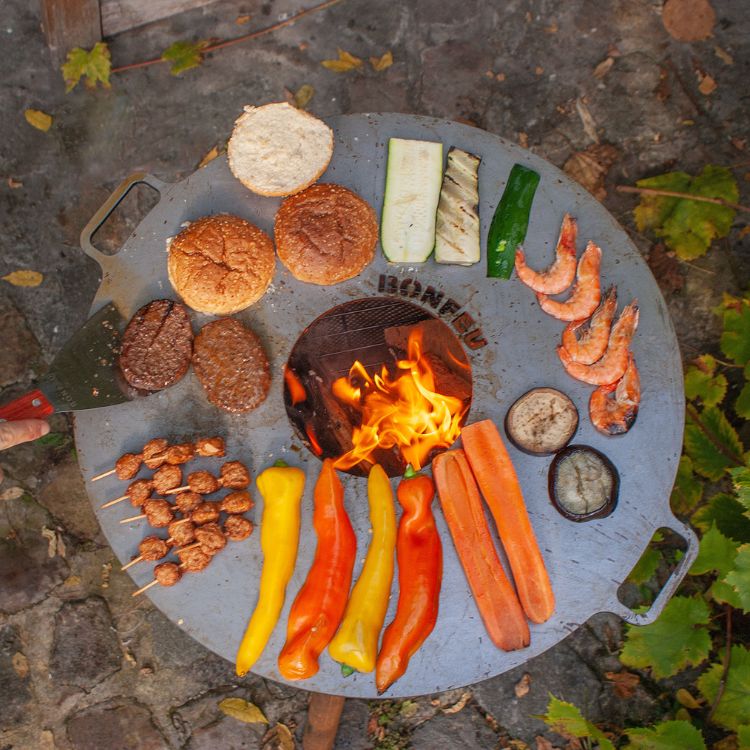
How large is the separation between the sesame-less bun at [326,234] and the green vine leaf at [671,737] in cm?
384

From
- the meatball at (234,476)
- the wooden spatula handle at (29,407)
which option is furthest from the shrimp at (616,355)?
the wooden spatula handle at (29,407)

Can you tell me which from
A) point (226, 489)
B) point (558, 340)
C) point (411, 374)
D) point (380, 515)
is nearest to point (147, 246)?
point (226, 489)

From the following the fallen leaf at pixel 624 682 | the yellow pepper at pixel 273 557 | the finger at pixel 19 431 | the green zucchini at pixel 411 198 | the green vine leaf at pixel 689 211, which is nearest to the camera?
the finger at pixel 19 431

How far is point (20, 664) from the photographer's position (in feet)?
17.8

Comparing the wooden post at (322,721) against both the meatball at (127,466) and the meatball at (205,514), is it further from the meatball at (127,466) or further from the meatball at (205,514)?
the meatball at (127,466)

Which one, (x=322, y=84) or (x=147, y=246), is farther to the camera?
(x=322, y=84)

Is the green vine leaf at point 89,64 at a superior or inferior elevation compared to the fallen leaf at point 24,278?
superior

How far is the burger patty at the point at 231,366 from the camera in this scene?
4188 mm

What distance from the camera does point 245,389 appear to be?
419cm

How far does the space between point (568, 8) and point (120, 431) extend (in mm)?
5021

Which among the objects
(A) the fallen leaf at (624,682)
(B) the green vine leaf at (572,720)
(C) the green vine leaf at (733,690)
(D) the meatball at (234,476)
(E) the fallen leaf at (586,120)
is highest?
(E) the fallen leaf at (586,120)

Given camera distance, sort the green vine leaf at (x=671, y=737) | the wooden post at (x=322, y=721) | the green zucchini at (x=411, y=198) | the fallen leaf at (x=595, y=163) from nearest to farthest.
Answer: the green zucchini at (x=411, y=198) → the green vine leaf at (x=671, y=737) → the wooden post at (x=322, y=721) → the fallen leaf at (x=595, y=163)

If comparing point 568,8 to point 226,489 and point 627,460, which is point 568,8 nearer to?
point 627,460

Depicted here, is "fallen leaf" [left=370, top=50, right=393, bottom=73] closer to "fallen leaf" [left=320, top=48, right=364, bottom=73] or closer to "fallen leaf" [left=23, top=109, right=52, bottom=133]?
"fallen leaf" [left=320, top=48, right=364, bottom=73]
